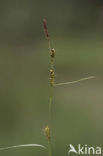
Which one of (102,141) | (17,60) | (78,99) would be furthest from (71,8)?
(102,141)

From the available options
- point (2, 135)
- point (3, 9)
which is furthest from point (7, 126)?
point (3, 9)

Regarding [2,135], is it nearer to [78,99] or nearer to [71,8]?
[78,99]

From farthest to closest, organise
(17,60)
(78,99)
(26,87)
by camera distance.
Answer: (17,60), (26,87), (78,99)

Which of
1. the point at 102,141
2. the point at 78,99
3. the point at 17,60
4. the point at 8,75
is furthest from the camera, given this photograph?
the point at 17,60

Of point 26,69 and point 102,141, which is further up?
point 26,69

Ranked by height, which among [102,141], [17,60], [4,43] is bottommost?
[102,141]

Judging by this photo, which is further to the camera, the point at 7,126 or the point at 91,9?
the point at 91,9
